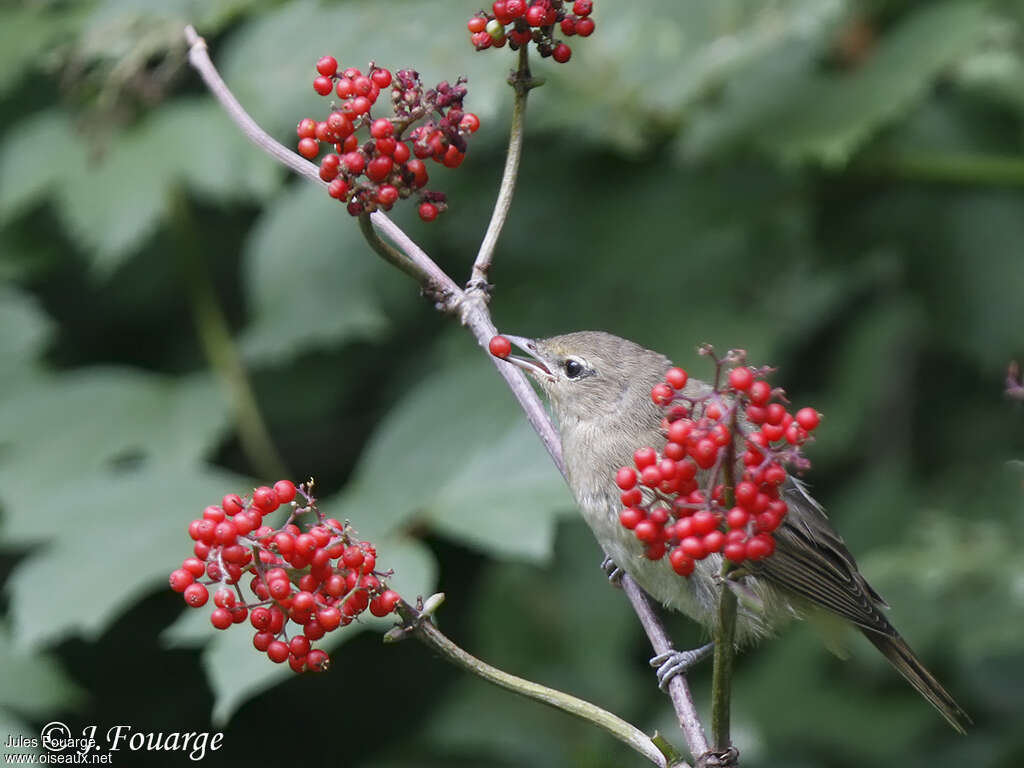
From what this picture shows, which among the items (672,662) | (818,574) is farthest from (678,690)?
(818,574)

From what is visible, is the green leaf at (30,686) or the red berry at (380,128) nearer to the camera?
the red berry at (380,128)

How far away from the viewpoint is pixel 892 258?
5242 mm

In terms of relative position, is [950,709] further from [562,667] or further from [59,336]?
[59,336]

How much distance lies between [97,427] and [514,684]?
2.90 m

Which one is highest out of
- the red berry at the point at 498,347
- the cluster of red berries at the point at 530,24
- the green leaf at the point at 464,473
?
the green leaf at the point at 464,473

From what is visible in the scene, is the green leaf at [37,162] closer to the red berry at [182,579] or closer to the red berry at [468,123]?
the red berry at [468,123]

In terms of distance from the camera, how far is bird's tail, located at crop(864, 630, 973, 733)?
11.6 feet

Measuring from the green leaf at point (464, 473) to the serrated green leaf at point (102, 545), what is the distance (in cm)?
45

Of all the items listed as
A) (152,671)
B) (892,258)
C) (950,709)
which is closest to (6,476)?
(152,671)

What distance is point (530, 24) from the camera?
7.62 feet

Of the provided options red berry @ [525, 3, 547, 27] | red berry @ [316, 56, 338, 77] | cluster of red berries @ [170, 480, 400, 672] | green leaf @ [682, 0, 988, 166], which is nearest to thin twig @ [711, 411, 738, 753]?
cluster of red berries @ [170, 480, 400, 672]

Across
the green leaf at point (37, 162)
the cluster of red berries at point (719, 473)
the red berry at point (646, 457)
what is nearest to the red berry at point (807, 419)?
the cluster of red berries at point (719, 473)

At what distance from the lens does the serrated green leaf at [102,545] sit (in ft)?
11.7

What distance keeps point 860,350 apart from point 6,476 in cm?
354
